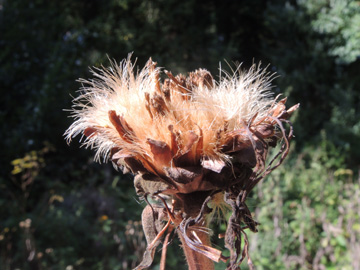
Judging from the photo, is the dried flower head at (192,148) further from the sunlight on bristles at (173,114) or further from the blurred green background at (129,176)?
the blurred green background at (129,176)

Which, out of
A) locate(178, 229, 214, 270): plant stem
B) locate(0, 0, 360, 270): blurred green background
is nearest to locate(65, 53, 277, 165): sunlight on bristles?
locate(178, 229, 214, 270): plant stem

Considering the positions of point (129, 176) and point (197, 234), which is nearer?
point (197, 234)

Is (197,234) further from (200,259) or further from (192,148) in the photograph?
(192,148)

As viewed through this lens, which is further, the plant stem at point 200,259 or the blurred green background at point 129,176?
the blurred green background at point 129,176

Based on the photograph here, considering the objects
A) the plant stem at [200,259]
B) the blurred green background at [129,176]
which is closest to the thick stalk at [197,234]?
the plant stem at [200,259]

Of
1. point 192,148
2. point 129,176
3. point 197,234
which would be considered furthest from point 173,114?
point 129,176
